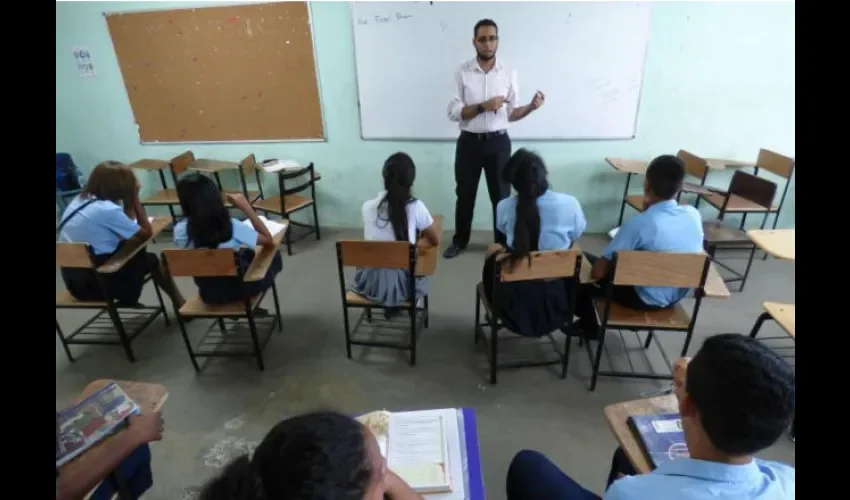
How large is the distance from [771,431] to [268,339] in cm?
229

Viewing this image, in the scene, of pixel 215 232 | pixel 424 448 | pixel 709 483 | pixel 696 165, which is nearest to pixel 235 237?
pixel 215 232

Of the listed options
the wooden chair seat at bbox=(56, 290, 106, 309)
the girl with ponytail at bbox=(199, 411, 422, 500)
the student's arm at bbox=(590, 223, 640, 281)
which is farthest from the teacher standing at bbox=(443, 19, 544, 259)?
the girl with ponytail at bbox=(199, 411, 422, 500)

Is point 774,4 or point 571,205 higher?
point 774,4

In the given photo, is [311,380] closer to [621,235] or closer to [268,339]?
[268,339]

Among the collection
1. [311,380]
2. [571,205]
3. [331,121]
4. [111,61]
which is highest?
[111,61]

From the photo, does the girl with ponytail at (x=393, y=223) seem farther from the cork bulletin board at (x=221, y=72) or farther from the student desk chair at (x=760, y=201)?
the student desk chair at (x=760, y=201)

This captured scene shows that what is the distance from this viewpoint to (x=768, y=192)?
2908mm

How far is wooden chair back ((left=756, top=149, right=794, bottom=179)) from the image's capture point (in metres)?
3.14

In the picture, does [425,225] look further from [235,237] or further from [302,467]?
[302,467]

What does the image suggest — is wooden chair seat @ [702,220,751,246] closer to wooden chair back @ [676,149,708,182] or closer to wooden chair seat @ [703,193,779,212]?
wooden chair seat @ [703,193,779,212]

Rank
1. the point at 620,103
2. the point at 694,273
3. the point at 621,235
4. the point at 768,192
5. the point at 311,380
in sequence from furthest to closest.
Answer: the point at 620,103
the point at 768,192
the point at 311,380
the point at 621,235
the point at 694,273

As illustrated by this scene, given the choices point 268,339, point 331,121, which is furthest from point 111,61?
point 268,339

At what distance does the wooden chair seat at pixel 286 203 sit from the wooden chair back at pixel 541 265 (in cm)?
224

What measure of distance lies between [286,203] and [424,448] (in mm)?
2908
